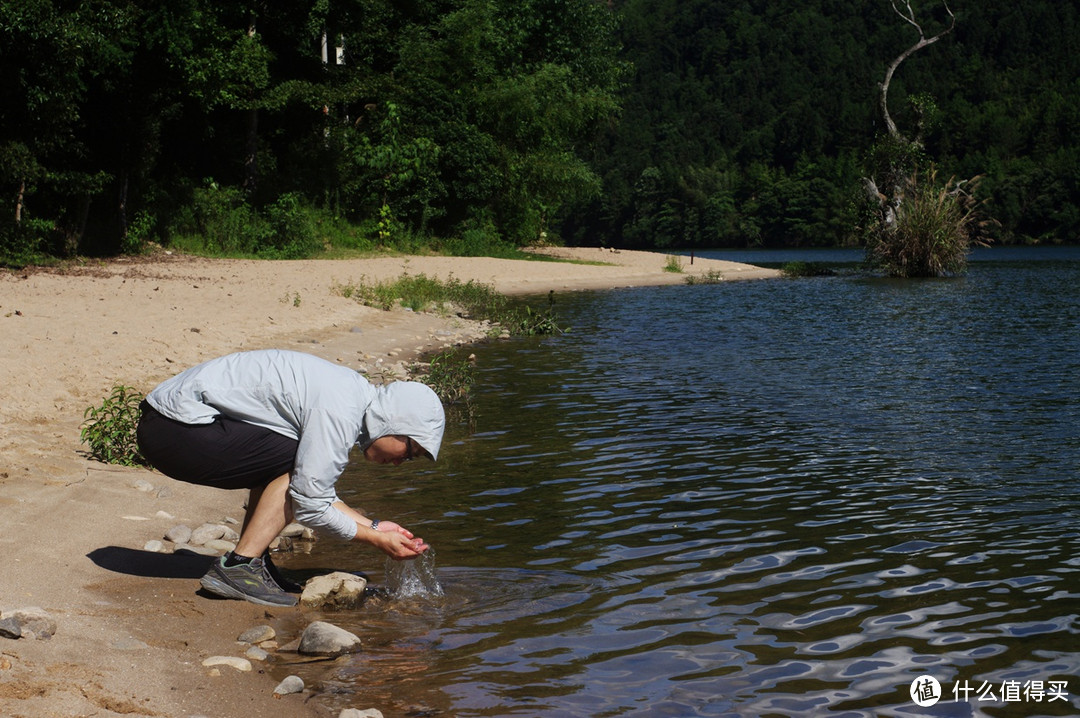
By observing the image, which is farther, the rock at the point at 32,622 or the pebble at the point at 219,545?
the pebble at the point at 219,545

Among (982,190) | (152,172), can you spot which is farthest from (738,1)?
(152,172)

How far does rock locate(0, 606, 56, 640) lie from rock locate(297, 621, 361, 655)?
1.11m

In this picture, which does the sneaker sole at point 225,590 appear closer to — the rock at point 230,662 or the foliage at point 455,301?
the rock at point 230,662

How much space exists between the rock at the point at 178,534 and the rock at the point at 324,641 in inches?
71.4

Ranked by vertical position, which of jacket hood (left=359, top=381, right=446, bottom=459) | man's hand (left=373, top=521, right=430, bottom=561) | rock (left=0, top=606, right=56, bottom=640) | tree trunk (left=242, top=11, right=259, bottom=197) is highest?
tree trunk (left=242, top=11, right=259, bottom=197)

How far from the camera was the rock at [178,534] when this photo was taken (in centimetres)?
661

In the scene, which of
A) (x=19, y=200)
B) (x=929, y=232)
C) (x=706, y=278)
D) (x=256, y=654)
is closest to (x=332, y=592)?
(x=256, y=654)

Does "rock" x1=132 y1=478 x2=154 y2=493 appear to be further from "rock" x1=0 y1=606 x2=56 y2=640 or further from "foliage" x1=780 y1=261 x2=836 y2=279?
"foliage" x1=780 y1=261 x2=836 y2=279

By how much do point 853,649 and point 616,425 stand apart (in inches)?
244

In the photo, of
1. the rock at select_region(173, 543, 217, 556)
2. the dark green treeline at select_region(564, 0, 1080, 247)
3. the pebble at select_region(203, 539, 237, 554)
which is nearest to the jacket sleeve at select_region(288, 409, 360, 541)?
the rock at select_region(173, 543, 217, 556)

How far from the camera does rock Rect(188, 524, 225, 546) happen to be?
6695 millimetres

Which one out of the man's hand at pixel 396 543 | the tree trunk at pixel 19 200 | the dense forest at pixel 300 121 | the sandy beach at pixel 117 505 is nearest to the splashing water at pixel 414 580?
the man's hand at pixel 396 543

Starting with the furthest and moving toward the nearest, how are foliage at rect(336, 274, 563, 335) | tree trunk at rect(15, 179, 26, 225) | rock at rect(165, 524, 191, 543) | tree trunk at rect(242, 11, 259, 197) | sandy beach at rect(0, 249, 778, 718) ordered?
tree trunk at rect(242, 11, 259, 197) < tree trunk at rect(15, 179, 26, 225) < foliage at rect(336, 274, 563, 335) < rock at rect(165, 524, 191, 543) < sandy beach at rect(0, 249, 778, 718)

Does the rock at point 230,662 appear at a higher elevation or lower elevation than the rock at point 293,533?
higher
